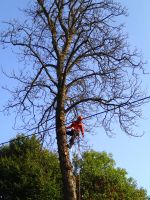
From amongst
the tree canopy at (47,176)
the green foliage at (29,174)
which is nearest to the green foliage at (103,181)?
the tree canopy at (47,176)

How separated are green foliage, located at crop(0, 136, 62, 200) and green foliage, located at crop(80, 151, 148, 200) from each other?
187 cm

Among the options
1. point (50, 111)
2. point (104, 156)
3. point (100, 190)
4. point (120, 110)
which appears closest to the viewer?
point (120, 110)

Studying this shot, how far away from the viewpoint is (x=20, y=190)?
76.9ft

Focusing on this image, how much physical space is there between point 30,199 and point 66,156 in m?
11.1

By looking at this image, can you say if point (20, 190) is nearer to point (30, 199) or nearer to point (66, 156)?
point (30, 199)

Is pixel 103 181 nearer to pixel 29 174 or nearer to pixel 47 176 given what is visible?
pixel 47 176

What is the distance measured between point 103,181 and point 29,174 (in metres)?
4.44

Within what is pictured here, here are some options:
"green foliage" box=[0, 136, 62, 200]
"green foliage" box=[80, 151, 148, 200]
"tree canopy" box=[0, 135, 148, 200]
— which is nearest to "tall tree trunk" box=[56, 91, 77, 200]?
"tree canopy" box=[0, 135, 148, 200]

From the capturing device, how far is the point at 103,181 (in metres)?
26.3

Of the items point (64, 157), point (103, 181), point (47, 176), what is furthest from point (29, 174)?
point (64, 157)

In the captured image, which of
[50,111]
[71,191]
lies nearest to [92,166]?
[50,111]

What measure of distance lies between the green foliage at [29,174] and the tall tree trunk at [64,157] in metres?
9.72

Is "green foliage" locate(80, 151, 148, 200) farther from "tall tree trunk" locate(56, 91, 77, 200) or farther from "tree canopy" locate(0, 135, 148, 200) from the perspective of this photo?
"tall tree trunk" locate(56, 91, 77, 200)

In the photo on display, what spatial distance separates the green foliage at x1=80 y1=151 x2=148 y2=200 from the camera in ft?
84.3
